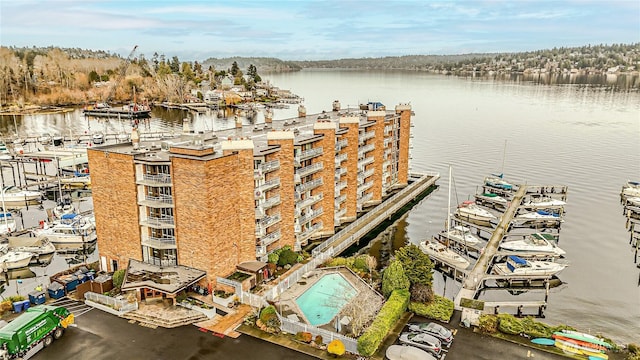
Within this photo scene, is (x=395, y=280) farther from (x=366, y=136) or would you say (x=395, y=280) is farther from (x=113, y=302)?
(x=366, y=136)

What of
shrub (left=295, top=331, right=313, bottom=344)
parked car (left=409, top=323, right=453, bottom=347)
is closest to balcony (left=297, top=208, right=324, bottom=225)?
shrub (left=295, top=331, right=313, bottom=344)

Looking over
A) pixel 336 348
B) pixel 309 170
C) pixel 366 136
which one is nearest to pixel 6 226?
pixel 309 170

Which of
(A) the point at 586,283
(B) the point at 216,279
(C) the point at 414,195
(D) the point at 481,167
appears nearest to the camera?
(B) the point at 216,279

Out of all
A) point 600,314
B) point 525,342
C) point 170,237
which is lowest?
point 600,314

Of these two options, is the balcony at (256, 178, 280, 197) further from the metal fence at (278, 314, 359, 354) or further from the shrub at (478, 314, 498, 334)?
the shrub at (478, 314, 498, 334)

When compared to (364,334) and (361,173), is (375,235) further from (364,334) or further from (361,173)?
(364,334)

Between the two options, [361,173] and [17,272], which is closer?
[17,272]

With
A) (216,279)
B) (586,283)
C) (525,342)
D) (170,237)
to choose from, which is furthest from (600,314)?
(170,237)

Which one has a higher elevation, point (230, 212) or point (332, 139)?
point (332, 139)
